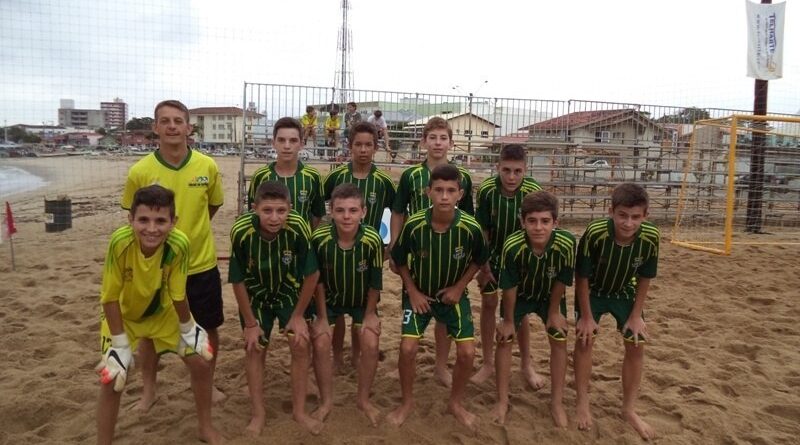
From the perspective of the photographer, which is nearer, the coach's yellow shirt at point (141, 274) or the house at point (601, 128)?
the coach's yellow shirt at point (141, 274)

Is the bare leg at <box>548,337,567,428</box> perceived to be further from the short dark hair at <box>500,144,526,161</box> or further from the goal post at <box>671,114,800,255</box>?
the goal post at <box>671,114,800,255</box>

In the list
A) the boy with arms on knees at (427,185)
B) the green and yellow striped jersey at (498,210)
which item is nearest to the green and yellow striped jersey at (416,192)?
the boy with arms on knees at (427,185)

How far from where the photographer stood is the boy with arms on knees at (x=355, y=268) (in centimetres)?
354

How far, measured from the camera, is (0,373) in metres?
4.09

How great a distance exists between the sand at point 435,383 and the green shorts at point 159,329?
0.67 meters

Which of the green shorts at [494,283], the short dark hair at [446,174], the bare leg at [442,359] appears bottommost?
the bare leg at [442,359]

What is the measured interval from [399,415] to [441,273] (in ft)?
3.22

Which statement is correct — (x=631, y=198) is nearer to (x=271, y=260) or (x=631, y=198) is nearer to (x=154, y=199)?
(x=271, y=260)

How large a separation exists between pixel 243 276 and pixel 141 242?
72 centimetres

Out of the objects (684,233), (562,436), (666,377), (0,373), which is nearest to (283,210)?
(562,436)

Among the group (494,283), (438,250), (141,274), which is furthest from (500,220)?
(141,274)

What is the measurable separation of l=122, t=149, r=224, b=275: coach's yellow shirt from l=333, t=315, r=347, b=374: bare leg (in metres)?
1.19

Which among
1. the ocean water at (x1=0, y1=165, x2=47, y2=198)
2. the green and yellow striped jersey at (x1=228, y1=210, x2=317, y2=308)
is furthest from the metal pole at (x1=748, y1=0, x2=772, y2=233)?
the ocean water at (x1=0, y1=165, x2=47, y2=198)

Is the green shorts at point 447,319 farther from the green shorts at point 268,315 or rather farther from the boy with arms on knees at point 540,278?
the green shorts at point 268,315
